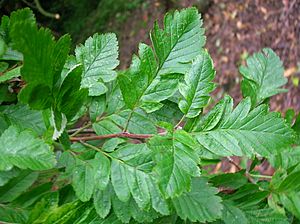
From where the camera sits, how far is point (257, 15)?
3.67m

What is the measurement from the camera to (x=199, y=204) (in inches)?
30.5

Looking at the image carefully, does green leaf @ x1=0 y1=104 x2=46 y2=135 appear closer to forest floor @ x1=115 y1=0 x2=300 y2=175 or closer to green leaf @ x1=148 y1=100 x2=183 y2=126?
green leaf @ x1=148 y1=100 x2=183 y2=126

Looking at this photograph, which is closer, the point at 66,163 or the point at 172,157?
the point at 172,157

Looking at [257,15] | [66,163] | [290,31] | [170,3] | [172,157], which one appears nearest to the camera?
[172,157]

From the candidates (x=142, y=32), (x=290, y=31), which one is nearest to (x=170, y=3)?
(x=142, y=32)

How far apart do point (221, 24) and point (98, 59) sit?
326cm

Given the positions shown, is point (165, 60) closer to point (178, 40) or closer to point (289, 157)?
point (178, 40)

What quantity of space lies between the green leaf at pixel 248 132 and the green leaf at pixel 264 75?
10.5 inches

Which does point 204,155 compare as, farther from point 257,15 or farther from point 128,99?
point 257,15

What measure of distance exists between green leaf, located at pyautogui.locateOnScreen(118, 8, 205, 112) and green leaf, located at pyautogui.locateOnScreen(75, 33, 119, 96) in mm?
53

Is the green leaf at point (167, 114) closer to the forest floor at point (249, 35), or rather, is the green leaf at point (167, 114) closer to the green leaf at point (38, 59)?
the green leaf at point (38, 59)

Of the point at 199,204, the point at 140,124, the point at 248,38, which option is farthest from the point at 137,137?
the point at 248,38

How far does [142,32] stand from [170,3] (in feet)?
1.36

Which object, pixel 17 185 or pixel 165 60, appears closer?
pixel 165 60
